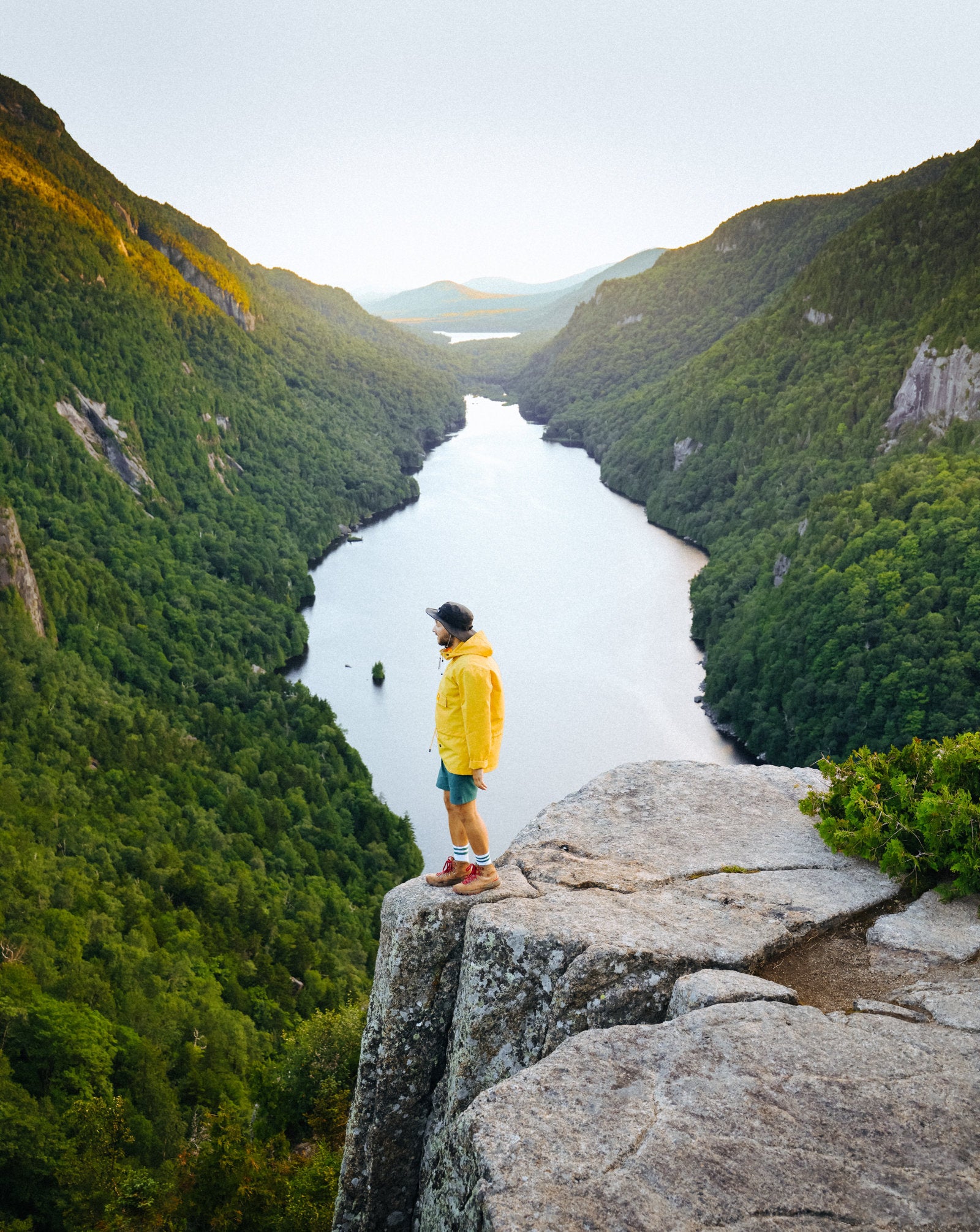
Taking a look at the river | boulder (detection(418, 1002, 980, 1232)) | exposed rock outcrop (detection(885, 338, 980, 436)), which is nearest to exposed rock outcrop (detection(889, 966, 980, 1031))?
boulder (detection(418, 1002, 980, 1232))

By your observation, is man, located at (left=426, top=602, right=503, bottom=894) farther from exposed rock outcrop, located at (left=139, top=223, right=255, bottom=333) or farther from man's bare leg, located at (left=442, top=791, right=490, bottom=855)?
exposed rock outcrop, located at (left=139, top=223, right=255, bottom=333)

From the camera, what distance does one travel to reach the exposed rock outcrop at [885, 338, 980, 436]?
91375 mm

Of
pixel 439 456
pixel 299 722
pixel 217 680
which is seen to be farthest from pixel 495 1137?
pixel 439 456

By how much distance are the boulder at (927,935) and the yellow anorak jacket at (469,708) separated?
159 inches

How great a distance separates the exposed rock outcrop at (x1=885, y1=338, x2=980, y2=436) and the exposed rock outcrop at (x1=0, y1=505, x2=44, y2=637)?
94.3 meters

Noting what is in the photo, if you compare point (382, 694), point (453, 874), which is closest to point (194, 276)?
point (382, 694)

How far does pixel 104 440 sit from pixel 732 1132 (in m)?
127

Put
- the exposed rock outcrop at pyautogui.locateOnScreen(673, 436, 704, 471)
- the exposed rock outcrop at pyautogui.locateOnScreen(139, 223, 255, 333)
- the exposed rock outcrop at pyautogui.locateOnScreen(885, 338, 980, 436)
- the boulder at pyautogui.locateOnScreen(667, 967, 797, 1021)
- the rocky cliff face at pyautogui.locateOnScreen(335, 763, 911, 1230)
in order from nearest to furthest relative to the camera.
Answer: the boulder at pyautogui.locateOnScreen(667, 967, 797, 1021) < the rocky cliff face at pyautogui.locateOnScreen(335, 763, 911, 1230) < the exposed rock outcrop at pyautogui.locateOnScreen(885, 338, 980, 436) < the exposed rock outcrop at pyautogui.locateOnScreen(673, 436, 704, 471) < the exposed rock outcrop at pyautogui.locateOnScreen(139, 223, 255, 333)

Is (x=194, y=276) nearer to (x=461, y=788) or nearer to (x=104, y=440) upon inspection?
(x=104, y=440)

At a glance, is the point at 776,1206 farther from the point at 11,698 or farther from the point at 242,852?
the point at 11,698

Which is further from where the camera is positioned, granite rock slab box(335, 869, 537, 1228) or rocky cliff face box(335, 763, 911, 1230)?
granite rock slab box(335, 869, 537, 1228)

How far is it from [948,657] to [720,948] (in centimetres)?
6235

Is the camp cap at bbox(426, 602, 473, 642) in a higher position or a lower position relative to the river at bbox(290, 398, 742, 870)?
higher

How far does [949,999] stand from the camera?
7.09 m
